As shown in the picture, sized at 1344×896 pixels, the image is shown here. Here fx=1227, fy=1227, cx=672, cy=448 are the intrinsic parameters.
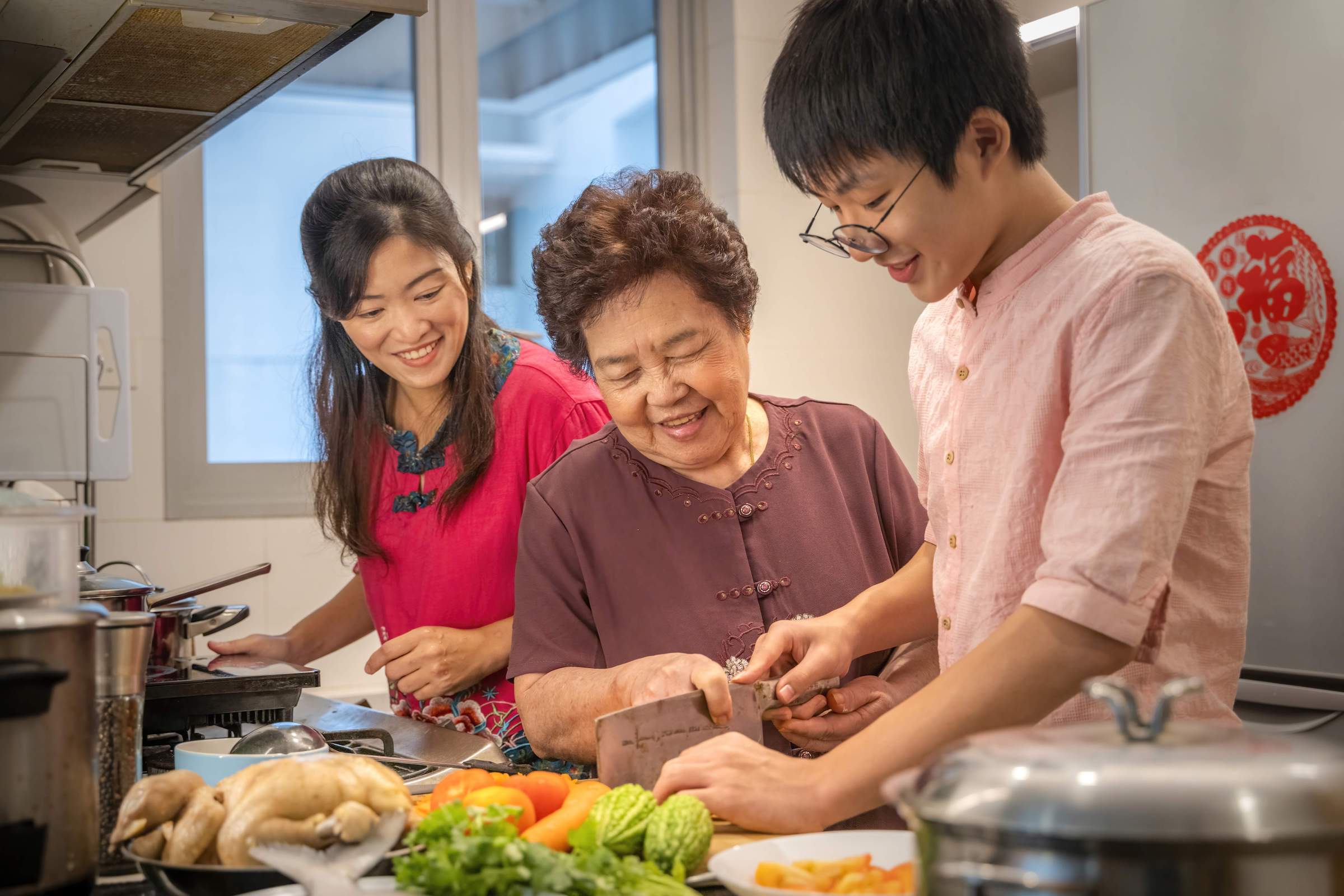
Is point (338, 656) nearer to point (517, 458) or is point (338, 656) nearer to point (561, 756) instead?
point (517, 458)

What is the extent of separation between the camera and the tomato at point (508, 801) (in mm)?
982

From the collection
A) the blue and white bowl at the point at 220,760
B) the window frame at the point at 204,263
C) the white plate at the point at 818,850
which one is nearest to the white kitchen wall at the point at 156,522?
the window frame at the point at 204,263

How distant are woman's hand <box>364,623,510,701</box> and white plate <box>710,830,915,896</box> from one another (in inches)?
37.1

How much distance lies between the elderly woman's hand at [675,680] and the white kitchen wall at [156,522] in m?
2.00

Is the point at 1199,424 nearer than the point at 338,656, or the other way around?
the point at 1199,424

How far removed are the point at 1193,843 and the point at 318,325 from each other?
1933mm

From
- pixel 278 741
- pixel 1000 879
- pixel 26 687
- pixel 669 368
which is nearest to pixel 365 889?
pixel 26 687

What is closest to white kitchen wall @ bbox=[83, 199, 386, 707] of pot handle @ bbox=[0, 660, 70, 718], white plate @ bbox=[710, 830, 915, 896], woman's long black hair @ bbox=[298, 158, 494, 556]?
woman's long black hair @ bbox=[298, 158, 494, 556]

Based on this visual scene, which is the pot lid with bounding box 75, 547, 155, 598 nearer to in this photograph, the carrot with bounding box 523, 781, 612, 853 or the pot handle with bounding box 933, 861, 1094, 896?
the carrot with bounding box 523, 781, 612, 853

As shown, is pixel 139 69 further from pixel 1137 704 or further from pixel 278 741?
pixel 1137 704

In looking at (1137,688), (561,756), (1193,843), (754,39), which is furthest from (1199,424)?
(754,39)

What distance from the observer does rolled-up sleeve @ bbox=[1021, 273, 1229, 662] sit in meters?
0.95

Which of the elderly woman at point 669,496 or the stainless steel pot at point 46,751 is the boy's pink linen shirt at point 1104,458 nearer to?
the elderly woman at point 669,496

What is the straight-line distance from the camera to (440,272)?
6.58 feet
